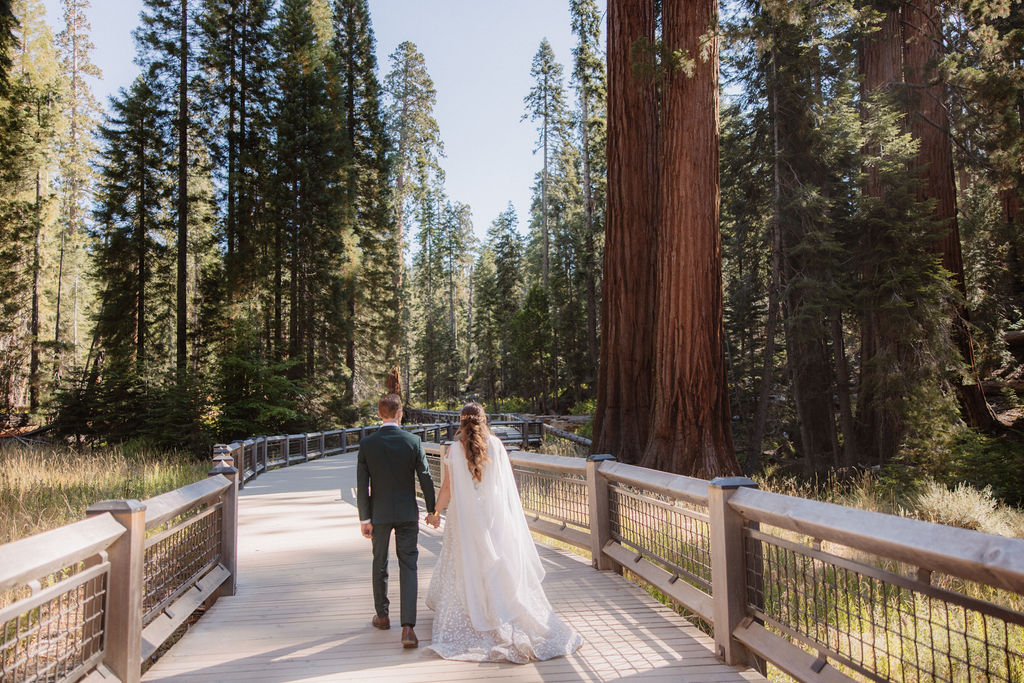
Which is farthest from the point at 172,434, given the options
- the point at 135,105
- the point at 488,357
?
the point at 488,357

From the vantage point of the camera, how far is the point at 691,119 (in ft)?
34.8

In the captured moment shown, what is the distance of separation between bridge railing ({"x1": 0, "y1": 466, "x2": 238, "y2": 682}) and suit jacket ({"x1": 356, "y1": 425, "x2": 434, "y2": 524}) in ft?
4.51

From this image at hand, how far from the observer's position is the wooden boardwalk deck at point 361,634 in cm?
430

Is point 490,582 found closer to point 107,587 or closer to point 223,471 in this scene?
point 107,587

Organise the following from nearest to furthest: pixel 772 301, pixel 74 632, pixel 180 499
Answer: pixel 74 632 → pixel 180 499 → pixel 772 301

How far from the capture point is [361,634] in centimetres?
523

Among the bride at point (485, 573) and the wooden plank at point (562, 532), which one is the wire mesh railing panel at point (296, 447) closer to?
the wooden plank at point (562, 532)

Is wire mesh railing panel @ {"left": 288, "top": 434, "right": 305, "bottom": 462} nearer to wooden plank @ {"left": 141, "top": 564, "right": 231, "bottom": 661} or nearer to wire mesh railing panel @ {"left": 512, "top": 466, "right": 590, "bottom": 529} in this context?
wire mesh railing panel @ {"left": 512, "top": 466, "right": 590, "bottom": 529}

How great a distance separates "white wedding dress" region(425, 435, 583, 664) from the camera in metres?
4.70

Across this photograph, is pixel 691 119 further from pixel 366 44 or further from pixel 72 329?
pixel 72 329

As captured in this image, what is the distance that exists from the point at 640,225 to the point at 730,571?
928 cm

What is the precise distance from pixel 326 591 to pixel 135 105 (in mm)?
27751

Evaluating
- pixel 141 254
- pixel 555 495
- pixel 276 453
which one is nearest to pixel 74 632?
pixel 555 495

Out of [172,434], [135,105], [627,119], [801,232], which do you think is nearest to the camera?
[627,119]
